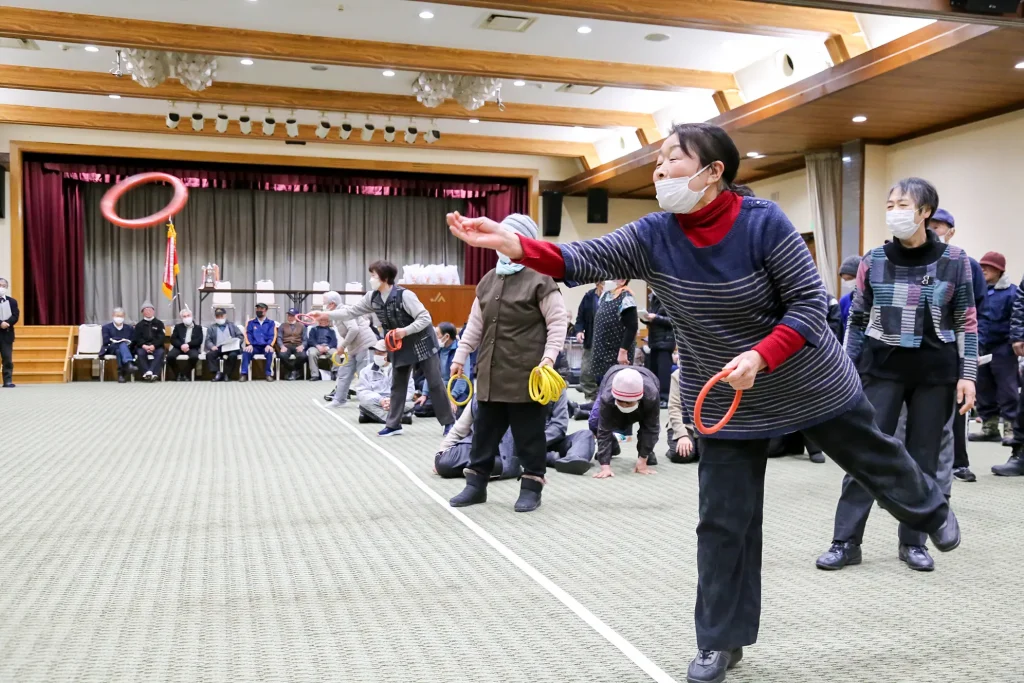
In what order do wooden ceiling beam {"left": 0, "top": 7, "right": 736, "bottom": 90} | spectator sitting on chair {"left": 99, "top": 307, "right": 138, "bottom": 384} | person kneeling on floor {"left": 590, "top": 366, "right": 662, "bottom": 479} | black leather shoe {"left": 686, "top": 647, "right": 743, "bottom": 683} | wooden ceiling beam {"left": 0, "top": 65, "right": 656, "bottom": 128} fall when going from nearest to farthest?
black leather shoe {"left": 686, "top": 647, "right": 743, "bottom": 683} < person kneeling on floor {"left": 590, "top": 366, "right": 662, "bottom": 479} < wooden ceiling beam {"left": 0, "top": 7, "right": 736, "bottom": 90} < wooden ceiling beam {"left": 0, "top": 65, "right": 656, "bottom": 128} < spectator sitting on chair {"left": 99, "top": 307, "right": 138, "bottom": 384}

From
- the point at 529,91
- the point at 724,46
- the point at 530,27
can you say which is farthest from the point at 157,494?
the point at 529,91

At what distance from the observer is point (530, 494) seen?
14.1ft

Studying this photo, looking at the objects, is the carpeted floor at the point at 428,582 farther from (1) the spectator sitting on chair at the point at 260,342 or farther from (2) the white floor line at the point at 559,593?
(1) the spectator sitting on chair at the point at 260,342

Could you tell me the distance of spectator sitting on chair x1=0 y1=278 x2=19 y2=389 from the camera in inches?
482

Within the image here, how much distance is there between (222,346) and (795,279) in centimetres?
1348

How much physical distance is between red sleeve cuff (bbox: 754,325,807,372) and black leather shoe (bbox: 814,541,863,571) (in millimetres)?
1547

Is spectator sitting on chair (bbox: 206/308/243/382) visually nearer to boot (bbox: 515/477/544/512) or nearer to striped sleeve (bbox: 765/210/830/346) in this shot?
boot (bbox: 515/477/544/512)

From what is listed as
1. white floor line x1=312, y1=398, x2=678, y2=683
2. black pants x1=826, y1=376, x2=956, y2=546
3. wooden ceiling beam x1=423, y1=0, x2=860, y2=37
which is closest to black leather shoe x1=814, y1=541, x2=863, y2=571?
black pants x1=826, y1=376, x2=956, y2=546

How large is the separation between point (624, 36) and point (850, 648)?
8.51m

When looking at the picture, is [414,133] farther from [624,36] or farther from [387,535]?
[387,535]

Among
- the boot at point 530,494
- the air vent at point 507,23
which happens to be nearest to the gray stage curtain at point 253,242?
the air vent at point 507,23

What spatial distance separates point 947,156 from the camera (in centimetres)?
1046

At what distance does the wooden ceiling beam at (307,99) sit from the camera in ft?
39.1

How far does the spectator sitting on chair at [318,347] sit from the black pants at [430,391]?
754 centimetres
